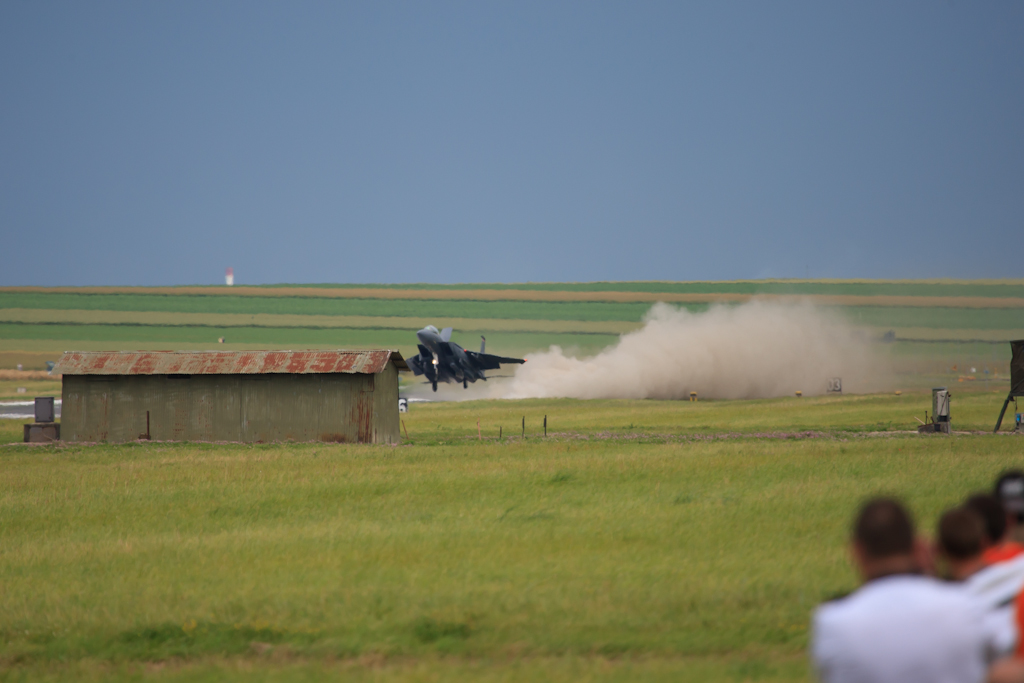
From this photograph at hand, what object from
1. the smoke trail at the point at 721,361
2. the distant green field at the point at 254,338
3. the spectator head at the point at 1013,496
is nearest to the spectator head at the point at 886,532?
the spectator head at the point at 1013,496

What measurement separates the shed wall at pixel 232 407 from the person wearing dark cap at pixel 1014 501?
37.5m

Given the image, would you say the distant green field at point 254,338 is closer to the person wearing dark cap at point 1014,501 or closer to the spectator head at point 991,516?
the person wearing dark cap at point 1014,501

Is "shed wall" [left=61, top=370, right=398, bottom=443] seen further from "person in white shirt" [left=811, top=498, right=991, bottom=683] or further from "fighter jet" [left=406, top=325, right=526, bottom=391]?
"person in white shirt" [left=811, top=498, right=991, bottom=683]

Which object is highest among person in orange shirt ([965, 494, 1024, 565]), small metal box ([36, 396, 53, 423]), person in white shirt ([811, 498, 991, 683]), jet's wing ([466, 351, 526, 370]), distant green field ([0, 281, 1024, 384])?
distant green field ([0, 281, 1024, 384])

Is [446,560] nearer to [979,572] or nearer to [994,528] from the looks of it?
[994,528]

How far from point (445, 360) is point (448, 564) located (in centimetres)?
5668

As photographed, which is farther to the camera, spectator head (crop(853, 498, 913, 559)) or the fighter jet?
the fighter jet

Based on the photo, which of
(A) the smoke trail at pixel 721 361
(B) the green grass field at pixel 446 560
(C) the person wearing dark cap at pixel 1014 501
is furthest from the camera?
(A) the smoke trail at pixel 721 361

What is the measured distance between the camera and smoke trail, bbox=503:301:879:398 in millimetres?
87375

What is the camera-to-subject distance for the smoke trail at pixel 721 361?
8738 cm

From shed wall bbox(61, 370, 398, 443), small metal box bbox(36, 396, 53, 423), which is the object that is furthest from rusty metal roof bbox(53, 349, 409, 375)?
small metal box bbox(36, 396, 53, 423)

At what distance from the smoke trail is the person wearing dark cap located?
80.3 meters

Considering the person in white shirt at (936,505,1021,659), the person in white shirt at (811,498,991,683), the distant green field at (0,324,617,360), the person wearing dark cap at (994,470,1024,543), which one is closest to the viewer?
the person in white shirt at (811,498,991,683)

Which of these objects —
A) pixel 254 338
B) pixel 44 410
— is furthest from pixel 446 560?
pixel 254 338
